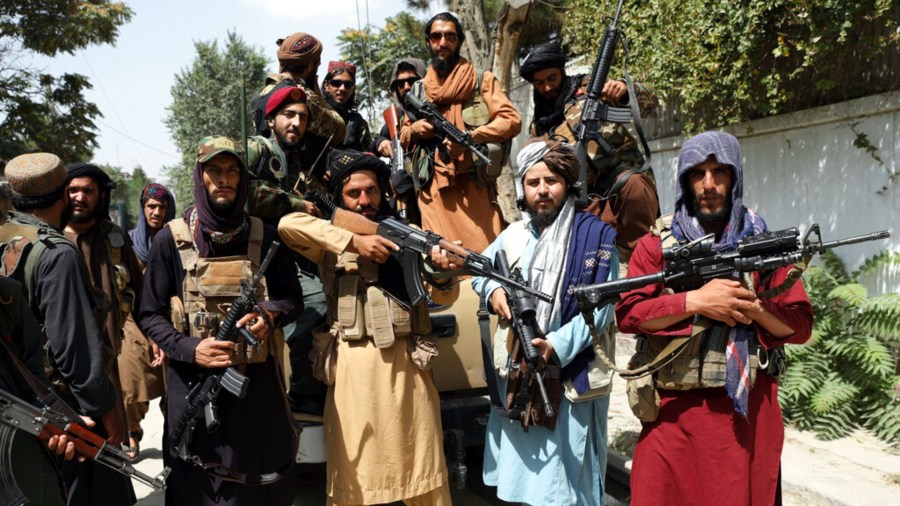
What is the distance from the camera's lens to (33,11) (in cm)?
1841

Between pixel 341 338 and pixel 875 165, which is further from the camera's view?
pixel 875 165

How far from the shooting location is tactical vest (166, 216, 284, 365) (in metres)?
3.37

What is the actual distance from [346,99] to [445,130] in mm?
1367

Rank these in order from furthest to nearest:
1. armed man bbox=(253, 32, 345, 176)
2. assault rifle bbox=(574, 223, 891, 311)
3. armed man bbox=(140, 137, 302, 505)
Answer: armed man bbox=(253, 32, 345, 176), armed man bbox=(140, 137, 302, 505), assault rifle bbox=(574, 223, 891, 311)

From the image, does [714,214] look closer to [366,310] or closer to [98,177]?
[366,310]

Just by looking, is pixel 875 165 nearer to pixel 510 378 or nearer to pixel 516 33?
pixel 510 378

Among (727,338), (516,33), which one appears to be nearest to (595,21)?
(516,33)

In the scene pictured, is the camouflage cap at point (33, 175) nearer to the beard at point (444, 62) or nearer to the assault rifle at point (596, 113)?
the beard at point (444, 62)

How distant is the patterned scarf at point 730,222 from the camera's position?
2803mm

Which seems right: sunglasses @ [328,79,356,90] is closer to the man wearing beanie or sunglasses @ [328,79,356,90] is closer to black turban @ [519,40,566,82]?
black turban @ [519,40,566,82]

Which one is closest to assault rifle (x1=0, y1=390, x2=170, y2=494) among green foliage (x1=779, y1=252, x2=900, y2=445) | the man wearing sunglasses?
the man wearing sunglasses

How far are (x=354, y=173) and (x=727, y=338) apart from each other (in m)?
1.90

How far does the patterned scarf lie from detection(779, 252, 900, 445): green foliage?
11.4 feet

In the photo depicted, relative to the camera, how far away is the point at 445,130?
5098 millimetres
